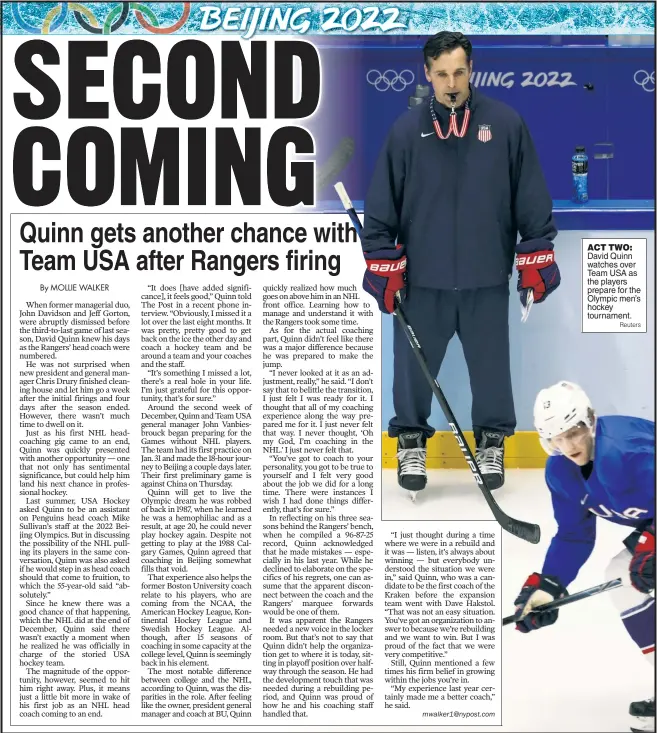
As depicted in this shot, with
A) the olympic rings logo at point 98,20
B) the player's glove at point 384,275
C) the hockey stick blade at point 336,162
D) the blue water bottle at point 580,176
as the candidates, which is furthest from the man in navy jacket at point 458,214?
the olympic rings logo at point 98,20

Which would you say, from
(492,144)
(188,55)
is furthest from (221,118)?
(492,144)

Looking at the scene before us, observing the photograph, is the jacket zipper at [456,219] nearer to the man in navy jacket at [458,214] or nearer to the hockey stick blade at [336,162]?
the man in navy jacket at [458,214]

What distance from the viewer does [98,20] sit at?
13.3ft

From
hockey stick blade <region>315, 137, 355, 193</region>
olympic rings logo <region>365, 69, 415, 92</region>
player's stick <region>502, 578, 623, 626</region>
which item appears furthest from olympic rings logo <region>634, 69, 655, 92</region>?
player's stick <region>502, 578, 623, 626</region>

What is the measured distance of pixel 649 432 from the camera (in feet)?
12.7

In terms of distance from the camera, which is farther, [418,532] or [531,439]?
[531,439]

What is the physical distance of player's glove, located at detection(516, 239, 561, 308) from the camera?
4.02m

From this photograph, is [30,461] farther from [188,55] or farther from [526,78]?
[526,78]

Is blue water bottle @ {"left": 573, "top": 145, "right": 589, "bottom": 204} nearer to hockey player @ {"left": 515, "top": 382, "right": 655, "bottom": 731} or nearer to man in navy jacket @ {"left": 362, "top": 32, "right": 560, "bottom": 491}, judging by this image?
man in navy jacket @ {"left": 362, "top": 32, "right": 560, "bottom": 491}

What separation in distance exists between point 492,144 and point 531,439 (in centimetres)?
115

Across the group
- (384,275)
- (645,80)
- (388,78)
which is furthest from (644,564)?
(388,78)

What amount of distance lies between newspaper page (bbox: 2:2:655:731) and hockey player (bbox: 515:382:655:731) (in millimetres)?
18

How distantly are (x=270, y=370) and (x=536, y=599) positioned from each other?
124 centimetres
